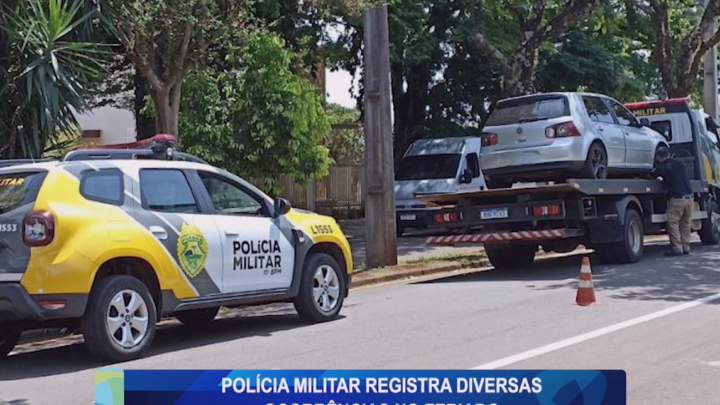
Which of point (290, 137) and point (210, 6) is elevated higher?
point (210, 6)

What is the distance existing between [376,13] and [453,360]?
8.27m

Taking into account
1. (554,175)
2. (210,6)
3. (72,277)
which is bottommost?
(72,277)

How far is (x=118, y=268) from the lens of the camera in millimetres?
8445

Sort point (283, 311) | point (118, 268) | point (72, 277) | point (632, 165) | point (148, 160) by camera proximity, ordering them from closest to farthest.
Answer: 1. point (72, 277)
2. point (118, 268)
3. point (148, 160)
4. point (283, 311)
5. point (632, 165)

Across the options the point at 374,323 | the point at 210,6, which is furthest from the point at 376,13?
the point at 374,323

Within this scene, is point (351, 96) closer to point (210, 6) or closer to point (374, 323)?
point (210, 6)

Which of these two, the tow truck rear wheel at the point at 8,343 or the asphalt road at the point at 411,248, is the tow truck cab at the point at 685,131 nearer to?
the asphalt road at the point at 411,248

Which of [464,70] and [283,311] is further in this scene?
[464,70]

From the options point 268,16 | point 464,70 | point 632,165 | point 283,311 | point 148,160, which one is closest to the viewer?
point 148,160

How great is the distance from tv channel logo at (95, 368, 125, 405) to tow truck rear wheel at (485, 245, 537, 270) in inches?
509

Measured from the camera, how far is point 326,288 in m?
10.4

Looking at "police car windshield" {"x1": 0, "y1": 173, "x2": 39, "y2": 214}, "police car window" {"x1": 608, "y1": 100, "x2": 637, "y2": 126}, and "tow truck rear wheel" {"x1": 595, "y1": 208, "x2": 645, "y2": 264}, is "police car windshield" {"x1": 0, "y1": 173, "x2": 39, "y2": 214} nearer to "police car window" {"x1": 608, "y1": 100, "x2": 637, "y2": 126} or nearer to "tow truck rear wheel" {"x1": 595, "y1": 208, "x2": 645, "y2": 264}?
→ "tow truck rear wheel" {"x1": 595, "y1": 208, "x2": 645, "y2": 264}

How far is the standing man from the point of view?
640 inches

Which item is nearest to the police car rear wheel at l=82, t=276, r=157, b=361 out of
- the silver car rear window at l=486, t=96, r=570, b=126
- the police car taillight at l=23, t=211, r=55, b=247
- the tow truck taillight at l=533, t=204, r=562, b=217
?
the police car taillight at l=23, t=211, r=55, b=247
